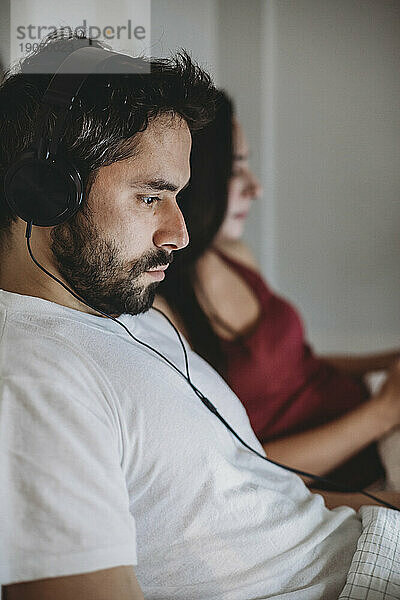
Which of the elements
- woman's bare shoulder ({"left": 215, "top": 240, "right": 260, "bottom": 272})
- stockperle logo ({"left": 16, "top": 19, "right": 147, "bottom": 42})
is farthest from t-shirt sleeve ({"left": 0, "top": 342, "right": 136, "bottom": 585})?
woman's bare shoulder ({"left": 215, "top": 240, "right": 260, "bottom": 272})

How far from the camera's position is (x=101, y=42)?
68 centimetres

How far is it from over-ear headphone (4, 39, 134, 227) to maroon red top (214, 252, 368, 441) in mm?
603

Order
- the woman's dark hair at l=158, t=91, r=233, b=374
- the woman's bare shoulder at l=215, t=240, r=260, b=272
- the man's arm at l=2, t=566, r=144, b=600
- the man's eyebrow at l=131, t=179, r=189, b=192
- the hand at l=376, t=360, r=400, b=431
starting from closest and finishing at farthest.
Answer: the man's arm at l=2, t=566, r=144, b=600 → the man's eyebrow at l=131, t=179, r=189, b=192 → the woman's dark hair at l=158, t=91, r=233, b=374 → the hand at l=376, t=360, r=400, b=431 → the woman's bare shoulder at l=215, t=240, r=260, b=272

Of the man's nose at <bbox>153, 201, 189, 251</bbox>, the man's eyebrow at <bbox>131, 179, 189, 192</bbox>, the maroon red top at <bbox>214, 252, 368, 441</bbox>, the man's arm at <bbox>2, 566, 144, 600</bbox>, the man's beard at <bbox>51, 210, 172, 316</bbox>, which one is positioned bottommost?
the maroon red top at <bbox>214, 252, 368, 441</bbox>

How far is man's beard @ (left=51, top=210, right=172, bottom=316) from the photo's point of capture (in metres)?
0.64

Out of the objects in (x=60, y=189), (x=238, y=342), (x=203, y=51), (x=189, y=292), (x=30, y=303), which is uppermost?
(x=203, y=51)

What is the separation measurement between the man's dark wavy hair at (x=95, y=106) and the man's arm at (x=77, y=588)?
1.16 feet

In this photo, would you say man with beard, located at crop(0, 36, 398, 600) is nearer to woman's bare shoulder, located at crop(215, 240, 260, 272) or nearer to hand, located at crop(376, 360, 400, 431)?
hand, located at crop(376, 360, 400, 431)

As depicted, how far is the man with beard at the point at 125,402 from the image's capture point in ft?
1.75

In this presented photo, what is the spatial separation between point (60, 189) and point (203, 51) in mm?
353

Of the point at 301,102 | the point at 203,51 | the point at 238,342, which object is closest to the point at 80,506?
the point at 203,51

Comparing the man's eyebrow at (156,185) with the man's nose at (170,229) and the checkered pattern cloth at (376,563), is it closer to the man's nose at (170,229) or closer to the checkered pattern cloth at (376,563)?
the man's nose at (170,229)

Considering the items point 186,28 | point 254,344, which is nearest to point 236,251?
point 254,344

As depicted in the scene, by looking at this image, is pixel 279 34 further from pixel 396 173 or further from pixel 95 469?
pixel 95 469
